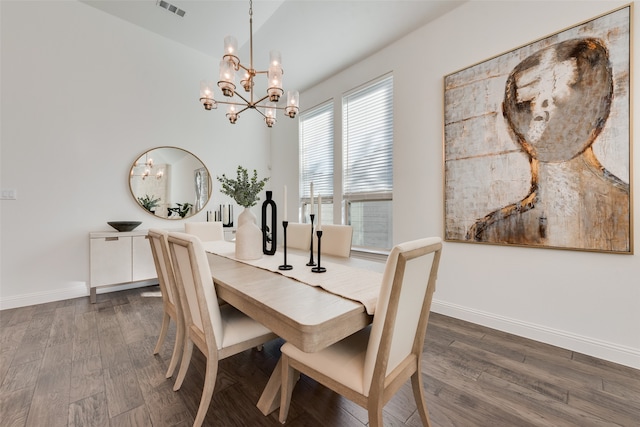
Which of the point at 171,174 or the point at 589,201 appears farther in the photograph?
the point at 171,174

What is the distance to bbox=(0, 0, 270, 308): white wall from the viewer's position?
2.67 metres

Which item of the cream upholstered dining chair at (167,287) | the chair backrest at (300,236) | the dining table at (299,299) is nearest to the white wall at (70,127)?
the chair backrest at (300,236)

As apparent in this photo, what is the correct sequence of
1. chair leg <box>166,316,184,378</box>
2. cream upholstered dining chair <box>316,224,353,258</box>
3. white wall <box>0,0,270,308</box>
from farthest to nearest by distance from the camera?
white wall <box>0,0,270,308</box>, cream upholstered dining chair <box>316,224,353,258</box>, chair leg <box>166,316,184,378</box>

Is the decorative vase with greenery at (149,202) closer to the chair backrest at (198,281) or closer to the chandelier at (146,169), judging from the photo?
the chandelier at (146,169)

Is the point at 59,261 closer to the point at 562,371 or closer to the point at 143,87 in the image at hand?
the point at 143,87

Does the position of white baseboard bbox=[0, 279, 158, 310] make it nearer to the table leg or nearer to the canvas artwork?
the table leg

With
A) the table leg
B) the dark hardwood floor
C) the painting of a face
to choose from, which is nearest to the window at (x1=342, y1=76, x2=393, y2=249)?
the painting of a face

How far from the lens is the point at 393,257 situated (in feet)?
2.75

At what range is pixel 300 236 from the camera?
262 cm

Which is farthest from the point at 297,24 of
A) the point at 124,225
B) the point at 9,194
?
the point at 9,194

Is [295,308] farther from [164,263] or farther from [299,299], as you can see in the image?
[164,263]

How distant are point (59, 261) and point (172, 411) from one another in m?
2.73

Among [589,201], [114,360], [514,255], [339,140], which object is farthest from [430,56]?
[114,360]

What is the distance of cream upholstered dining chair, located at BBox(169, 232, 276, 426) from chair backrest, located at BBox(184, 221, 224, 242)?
5.08 ft
